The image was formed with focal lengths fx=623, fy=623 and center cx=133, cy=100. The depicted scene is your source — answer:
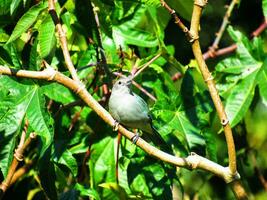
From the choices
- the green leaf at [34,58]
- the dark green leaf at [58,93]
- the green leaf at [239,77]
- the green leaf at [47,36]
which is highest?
the green leaf at [47,36]

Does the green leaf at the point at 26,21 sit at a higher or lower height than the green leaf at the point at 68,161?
higher

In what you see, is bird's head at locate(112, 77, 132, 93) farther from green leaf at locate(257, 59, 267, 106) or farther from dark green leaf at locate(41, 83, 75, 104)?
green leaf at locate(257, 59, 267, 106)

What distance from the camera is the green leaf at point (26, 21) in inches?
89.1

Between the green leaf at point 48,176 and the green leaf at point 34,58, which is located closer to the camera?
the green leaf at point 34,58

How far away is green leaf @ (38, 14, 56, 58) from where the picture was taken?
2.41m

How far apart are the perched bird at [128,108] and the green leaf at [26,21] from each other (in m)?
0.45

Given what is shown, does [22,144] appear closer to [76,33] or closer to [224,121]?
[76,33]

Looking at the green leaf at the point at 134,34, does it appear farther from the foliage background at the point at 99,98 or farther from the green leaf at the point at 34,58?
the green leaf at the point at 34,58

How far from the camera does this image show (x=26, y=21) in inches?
92.0

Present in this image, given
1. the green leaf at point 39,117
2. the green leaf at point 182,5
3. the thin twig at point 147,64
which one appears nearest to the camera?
the green leaf at point 39,117

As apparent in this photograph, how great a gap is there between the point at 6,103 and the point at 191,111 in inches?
28.9

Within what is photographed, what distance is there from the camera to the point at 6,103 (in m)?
2.30

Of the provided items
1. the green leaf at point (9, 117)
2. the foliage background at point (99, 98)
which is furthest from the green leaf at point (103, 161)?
the green leaf at point (9, 117)

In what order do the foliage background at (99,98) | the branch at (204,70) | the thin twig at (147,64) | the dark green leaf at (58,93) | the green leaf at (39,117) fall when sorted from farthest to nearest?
the thin twig at (147,64) → the dark green leaf at (58,93) → the foliage background at (99,98) → the green leaf at (39,117) → the branch at (204,70)
